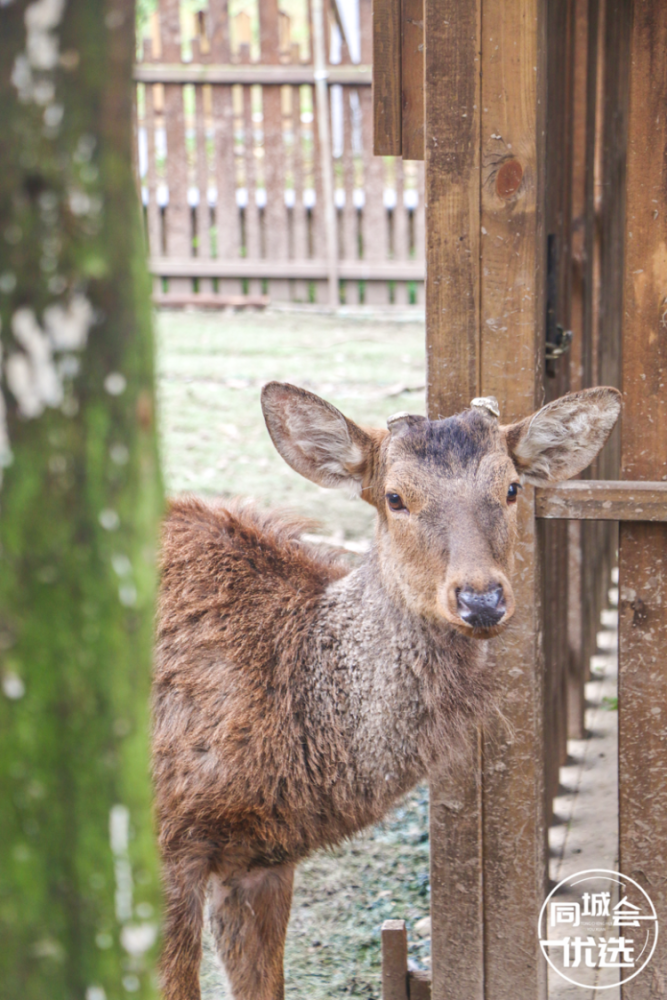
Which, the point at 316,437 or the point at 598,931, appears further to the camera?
the point at 598,931

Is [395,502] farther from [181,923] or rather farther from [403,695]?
[181,923]

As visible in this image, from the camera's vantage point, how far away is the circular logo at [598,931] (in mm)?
3152

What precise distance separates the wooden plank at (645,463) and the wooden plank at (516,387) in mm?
266

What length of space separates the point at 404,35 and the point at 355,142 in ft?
36.1

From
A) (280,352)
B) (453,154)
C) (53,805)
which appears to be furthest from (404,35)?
(280,352)

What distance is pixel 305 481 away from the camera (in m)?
8.29

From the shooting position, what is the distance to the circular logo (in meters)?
3.15

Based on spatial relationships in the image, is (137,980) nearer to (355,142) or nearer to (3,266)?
(3,266)

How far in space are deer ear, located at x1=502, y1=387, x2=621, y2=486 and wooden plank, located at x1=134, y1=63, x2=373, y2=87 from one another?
37.5 ft

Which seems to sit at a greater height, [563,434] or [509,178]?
[509,178]

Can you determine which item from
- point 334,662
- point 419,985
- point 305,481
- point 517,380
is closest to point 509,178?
point 517,380

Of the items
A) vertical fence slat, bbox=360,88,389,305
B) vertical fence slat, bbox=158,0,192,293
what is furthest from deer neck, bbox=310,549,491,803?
vertical fence slat, bbox=158,0,192,293

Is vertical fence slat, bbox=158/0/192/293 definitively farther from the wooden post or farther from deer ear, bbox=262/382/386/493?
the wooden post

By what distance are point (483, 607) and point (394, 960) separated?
1.47m
